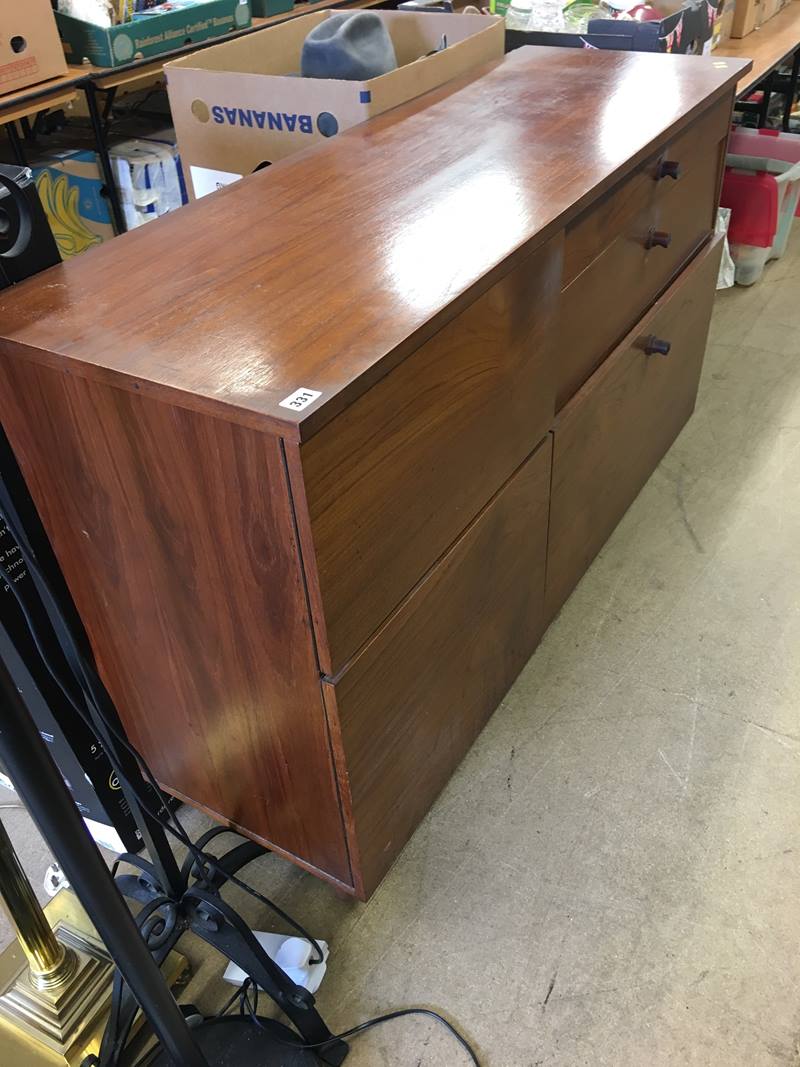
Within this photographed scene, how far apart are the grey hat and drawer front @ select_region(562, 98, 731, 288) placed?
A: 482 millimetres

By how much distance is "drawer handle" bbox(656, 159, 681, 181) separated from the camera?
1.39 meters

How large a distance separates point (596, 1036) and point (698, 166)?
1.40 meters

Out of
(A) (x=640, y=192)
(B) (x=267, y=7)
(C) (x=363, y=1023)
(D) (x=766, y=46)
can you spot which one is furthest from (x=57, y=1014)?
(D) (x=766, y=46)

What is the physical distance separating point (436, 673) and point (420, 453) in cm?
36

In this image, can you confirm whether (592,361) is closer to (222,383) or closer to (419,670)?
(419,670)

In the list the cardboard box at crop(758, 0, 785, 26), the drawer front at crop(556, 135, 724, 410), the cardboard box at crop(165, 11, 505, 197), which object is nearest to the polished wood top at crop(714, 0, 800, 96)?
the cardboard box at crop(758, 0, 785, 26)

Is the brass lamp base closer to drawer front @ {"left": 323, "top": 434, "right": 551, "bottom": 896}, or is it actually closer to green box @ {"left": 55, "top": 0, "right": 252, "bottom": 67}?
drawer front @ {"left": 323, "top": 434, "right": 551, "bottom": 896}

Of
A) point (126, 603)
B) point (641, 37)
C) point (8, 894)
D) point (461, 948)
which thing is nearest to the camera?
point (8, 894)

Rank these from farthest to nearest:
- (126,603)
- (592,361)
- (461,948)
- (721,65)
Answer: (721,65) < (592,361) < (461,948) < (126,603)

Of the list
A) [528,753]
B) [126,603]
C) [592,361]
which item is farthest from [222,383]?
[528,753]

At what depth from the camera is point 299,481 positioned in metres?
0.77

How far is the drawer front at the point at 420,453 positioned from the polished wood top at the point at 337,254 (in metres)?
0.04

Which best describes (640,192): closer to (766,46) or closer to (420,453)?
(420,453)

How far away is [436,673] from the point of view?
1.18 metres
